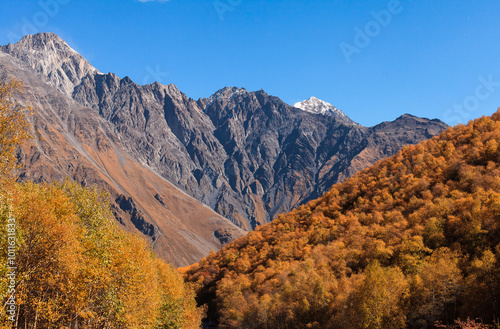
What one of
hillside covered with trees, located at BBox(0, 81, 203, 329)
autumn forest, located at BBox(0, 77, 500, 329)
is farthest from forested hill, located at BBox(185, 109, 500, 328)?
hillside covered with trees, located at BBox(0, 81, 203, 329)

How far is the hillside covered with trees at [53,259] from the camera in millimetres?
21328

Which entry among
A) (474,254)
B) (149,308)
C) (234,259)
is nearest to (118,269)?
(149,308)

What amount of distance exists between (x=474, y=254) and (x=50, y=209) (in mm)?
62690

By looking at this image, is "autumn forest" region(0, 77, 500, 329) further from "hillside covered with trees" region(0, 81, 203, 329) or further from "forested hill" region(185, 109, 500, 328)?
"forested hill" region(185, 109, 500, 328)

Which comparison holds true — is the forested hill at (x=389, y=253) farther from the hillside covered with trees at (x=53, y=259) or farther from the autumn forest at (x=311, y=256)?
the hillside covered with trees at (x=53, y=259)

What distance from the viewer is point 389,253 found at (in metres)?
63.4

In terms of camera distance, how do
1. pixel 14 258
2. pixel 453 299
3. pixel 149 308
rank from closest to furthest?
1. pixel 14 258
2. pixel 149 308
3. pixel 453 299

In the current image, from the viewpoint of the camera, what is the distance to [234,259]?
385ft

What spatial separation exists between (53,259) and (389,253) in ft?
193

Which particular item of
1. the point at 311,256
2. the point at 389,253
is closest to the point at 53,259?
the point at 389,253

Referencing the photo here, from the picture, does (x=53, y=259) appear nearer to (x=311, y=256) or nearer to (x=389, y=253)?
(x=389, y=253)

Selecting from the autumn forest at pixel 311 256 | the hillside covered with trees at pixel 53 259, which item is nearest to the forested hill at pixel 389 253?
the autumn forest at pixel 311 256

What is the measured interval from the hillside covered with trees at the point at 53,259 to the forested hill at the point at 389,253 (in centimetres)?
3366

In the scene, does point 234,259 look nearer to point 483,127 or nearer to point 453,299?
point 453,299
